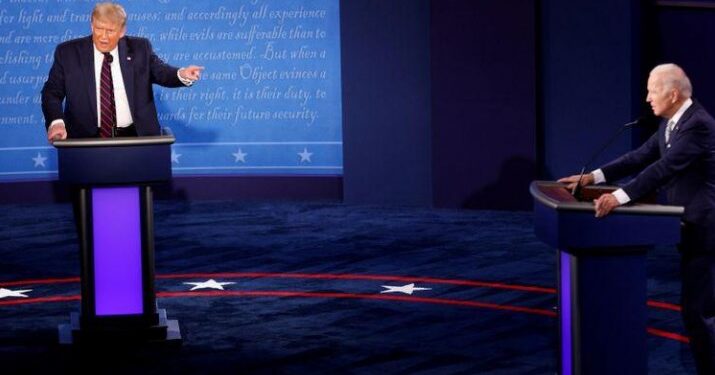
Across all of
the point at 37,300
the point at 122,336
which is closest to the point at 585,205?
the point at 122,336

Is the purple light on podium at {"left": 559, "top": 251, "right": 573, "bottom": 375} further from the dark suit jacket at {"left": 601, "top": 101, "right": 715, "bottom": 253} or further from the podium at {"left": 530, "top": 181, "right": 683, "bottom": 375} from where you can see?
the dark suit jacket at {"left": 601, "top": 101, "right": 715, "bottom": 253}

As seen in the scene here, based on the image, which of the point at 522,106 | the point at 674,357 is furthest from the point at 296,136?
the point at 674,357

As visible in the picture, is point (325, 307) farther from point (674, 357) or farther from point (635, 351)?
point (635, 351)

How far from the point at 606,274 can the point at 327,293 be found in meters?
3.19

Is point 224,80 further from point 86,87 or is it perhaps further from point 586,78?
point 86,87

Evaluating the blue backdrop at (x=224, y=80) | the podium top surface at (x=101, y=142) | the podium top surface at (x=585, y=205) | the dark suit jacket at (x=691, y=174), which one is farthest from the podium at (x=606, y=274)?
the blue backdrop at (x=224, y=80)

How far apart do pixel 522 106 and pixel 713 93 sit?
152 cm

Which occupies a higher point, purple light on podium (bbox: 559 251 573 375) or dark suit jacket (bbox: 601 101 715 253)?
dark suit jacket (bbox: 601 101 715 253)

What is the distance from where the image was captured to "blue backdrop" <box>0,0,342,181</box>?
11.4m

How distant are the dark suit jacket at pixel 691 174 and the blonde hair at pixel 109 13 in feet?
8.45

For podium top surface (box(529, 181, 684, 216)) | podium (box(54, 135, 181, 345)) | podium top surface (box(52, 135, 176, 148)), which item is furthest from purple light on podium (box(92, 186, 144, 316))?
podium top surface (box(529, 181, 684, 216))

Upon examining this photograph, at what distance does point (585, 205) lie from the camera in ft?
14.7

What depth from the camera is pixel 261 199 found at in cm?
1170

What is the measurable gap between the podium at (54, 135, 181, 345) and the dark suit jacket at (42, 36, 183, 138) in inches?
8.6
